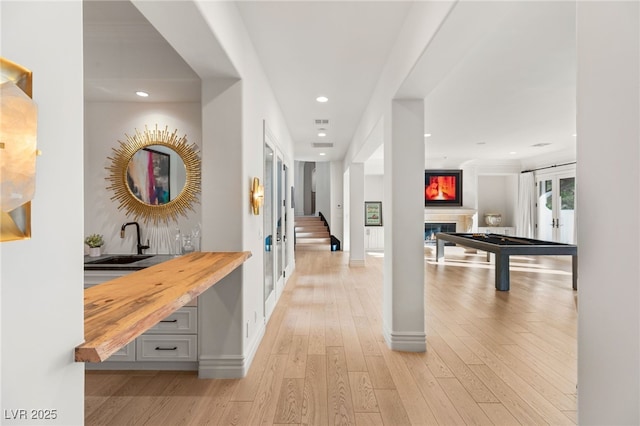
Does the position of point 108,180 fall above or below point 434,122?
below

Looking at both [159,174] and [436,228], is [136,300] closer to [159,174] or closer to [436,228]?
[159,174]

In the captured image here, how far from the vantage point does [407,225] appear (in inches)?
123

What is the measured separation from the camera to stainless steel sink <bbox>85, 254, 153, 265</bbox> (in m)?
2.67

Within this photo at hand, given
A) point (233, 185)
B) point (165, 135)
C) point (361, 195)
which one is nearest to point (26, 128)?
point (233, 185)

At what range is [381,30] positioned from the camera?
2760 millimetres

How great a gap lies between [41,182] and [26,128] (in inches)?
6.1

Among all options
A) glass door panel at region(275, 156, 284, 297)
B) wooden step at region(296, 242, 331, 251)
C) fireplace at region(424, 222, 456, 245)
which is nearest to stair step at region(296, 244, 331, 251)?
wooden step at region(296, 242, 331, 251)

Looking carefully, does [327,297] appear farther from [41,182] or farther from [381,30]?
[41,182]

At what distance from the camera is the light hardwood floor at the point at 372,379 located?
211cm

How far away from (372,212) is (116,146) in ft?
28.1

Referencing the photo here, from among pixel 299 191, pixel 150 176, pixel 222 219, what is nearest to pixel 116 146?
pixel 150 176

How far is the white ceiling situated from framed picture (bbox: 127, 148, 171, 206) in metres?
0.52

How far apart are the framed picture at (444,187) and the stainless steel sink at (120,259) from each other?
9237 mm

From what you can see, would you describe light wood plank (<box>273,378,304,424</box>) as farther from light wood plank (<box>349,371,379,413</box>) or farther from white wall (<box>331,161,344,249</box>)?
white wall (<box>331,161,344,249</box>)
